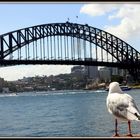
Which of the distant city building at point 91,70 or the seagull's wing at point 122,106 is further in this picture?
the distant city building at point 91,70

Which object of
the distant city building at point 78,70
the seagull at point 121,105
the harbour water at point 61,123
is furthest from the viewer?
the distant city building at point 78,70

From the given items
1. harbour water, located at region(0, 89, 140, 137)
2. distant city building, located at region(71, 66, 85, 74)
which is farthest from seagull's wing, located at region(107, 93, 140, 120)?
distant city building, located at region(71, 66, 85, 74)

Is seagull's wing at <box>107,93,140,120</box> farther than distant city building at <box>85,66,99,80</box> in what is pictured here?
No

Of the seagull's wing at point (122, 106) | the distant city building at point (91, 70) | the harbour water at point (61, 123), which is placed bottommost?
the harbour water at point (61, 123)

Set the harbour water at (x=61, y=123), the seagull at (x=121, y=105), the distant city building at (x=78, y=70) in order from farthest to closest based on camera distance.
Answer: the distant city building at (x=78, y=70) < the harbour water at (x=61, y=123) < the seagull at (x=121, y=105)

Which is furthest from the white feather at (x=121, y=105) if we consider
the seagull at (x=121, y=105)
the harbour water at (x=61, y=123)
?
the harbour water at (x=61, y=123)

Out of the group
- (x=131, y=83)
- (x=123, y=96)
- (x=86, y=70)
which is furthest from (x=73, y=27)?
(x=123, y=96)

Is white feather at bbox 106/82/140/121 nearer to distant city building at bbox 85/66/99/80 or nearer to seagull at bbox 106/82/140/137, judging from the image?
seagull at bbox 106/82/140/137

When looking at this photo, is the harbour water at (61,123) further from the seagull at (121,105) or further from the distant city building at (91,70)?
the distant city building at (91,70)
